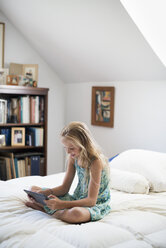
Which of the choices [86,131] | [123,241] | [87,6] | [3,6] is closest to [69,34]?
[87,6]

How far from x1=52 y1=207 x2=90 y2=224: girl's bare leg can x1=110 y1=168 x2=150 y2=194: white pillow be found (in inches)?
25.6

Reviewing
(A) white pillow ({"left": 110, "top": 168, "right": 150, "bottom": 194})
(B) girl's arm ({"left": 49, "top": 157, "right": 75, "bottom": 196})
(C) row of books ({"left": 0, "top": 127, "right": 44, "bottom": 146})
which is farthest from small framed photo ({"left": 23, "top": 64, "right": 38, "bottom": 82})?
(B) girl's arm ({"left": 49, "top": 157, "right": 75, "bottom": 196})

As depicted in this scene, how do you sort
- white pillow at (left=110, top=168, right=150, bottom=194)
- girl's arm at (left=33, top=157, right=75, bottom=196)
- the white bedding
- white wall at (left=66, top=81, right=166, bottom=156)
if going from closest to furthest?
the white bedding, girl's arm at (left=33, top=157, right=75, bottom=196), white pillow at (left=110, top=168, right=150, bottom=194), white wall at (left=66, top=81, right=166, bottom=156)

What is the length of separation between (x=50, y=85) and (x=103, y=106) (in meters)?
0.82

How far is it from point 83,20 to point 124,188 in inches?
57.3

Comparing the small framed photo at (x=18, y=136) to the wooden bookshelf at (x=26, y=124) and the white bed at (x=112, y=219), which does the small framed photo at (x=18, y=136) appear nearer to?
the wooden bookshelf at (x=26, y=124)

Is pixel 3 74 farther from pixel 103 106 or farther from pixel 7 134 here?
pixel 103 106

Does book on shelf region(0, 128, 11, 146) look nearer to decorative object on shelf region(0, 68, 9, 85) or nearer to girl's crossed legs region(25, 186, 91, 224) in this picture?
decorative object on shelf region(0, 68, 9, 85)

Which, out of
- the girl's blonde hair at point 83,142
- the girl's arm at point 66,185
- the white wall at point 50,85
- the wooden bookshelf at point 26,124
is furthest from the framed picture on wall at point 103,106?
the girl's blonde hair at point 83,142

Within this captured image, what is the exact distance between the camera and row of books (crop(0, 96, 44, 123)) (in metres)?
3.26

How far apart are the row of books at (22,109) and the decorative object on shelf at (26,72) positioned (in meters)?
0.16

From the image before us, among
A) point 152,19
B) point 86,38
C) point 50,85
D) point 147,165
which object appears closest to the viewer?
point 147,165

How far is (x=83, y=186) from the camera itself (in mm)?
1888

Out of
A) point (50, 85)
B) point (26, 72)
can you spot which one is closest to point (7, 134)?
point (26, 72)
